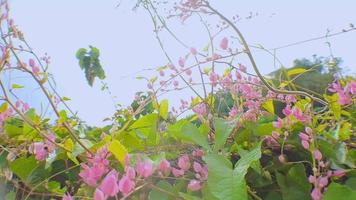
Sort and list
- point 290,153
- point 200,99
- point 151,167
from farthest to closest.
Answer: point 200,99, point 290,153, point 151,167

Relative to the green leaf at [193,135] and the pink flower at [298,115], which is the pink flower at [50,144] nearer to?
the green leaf at [193,135]

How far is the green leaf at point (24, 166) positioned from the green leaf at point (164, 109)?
18cm

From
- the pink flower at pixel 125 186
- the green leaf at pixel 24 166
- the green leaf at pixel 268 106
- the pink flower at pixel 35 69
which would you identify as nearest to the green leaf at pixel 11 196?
the green leaf at pixel 24 166

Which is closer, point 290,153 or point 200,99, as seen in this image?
point 290,153

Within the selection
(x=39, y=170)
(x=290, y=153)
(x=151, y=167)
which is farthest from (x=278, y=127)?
(x=39, y=170)

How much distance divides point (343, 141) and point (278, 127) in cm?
7

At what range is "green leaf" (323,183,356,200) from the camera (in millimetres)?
376

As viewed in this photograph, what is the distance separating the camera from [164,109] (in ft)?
1.96

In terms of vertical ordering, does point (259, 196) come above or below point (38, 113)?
below

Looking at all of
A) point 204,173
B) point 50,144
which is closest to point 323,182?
point 204,173

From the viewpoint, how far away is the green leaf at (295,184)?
0.44 m

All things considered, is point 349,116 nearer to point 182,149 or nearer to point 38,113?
point 182,149

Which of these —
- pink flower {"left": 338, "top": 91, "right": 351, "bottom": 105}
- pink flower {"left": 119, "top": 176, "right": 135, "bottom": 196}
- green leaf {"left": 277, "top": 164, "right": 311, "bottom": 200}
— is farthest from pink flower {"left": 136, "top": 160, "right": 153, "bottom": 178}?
pink flower {"left": 338, "top": 91, "right": 351, "bottom": 105}

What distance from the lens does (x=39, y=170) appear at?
554 millimetres
